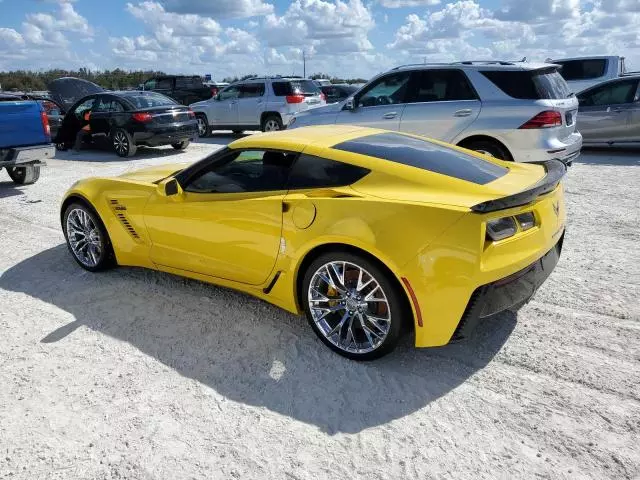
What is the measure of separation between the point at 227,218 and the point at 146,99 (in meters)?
9.27

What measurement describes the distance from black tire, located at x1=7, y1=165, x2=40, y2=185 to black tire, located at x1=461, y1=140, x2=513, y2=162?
7064 mm

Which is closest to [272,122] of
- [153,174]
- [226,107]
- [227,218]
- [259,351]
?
[226,107]

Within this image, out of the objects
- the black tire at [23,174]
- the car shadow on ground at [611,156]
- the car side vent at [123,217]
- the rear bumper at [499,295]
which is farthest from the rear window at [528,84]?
the black tire at [23,174]

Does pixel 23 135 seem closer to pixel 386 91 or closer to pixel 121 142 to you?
pixel 121 142

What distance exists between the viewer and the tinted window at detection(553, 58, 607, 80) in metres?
13.6

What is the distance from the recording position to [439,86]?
25.3 ft

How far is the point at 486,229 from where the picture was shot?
9.18 feet

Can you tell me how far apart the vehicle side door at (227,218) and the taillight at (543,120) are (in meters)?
4.50

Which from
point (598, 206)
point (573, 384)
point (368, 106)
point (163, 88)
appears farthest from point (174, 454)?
point (163, 88)

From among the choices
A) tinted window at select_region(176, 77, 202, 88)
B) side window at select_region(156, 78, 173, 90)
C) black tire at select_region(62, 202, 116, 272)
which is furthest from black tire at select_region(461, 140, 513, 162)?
side window at select_region(156, 78, 173, 90)

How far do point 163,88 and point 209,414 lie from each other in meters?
20.0

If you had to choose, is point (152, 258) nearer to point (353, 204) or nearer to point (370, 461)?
point (353, 204)

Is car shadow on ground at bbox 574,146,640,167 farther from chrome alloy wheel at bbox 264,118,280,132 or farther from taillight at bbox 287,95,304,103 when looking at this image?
chrome alloy wheel at bbox 264,118,280,132

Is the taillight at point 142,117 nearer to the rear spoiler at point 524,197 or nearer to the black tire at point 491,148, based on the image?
the black tire at point 491,148
